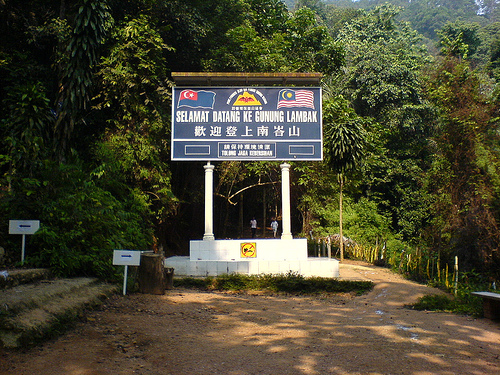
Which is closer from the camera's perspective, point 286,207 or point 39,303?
point 39,303

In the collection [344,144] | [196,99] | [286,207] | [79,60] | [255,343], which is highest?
[79,60]

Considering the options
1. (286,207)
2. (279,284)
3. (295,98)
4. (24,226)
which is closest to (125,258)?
(24,226)

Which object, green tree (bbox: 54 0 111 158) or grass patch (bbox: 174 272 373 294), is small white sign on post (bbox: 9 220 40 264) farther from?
green tree (bbox: 54 0 111 158)

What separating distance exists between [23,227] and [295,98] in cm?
978

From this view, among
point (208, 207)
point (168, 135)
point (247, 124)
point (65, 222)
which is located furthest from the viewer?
point (168, 135)

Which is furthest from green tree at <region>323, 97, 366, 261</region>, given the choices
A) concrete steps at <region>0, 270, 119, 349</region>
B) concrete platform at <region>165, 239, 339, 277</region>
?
concrete steps at <region>0, 270, 119, 349</region>

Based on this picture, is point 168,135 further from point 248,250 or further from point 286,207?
point 248,250

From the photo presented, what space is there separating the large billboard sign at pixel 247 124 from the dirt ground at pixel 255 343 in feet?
22.6

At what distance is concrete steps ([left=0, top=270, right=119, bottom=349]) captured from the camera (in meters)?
5.01

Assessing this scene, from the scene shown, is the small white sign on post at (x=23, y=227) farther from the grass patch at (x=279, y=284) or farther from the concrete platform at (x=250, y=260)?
the concrete platform at (x=250, y=260)

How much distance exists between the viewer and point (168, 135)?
19.5m

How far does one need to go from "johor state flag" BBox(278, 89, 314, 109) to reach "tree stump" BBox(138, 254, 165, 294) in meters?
7.85

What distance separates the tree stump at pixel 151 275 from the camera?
8.88m

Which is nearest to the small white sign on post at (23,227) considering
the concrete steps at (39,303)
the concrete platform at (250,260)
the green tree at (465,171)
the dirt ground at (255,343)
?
the concrete steps at (39,303)
